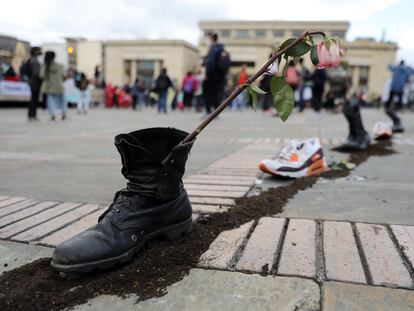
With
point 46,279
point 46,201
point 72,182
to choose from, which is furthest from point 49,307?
point 72,182

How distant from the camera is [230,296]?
4.52ft

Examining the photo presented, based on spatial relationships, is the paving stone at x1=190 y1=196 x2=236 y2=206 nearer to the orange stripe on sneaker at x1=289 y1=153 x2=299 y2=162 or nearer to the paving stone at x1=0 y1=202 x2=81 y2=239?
the paving stone at x1=0 y1=202 x2=81 y2=239

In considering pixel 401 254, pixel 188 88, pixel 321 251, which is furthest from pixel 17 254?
pixel 188 88

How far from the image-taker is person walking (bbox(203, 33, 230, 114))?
994 centimetres

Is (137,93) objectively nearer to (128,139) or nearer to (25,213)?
(25,213)

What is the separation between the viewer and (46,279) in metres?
1.51

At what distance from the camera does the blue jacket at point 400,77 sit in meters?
10.6

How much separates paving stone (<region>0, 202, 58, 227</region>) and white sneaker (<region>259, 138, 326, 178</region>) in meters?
1.53

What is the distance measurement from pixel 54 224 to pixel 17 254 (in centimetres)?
39

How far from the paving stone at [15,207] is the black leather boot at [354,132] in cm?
344

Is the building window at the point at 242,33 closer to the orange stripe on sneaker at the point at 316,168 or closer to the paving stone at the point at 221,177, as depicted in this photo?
the orange stripe on sneaker at the point at 316,168

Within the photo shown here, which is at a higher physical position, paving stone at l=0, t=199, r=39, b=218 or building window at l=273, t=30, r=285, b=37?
building window at l=273, t=30, r=285, b=37

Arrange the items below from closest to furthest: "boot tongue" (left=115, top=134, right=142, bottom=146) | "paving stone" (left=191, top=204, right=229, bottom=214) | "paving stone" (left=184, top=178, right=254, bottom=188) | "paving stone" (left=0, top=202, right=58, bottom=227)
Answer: "boot tongue" (left=115, top=134, right=142, bottom=146)
"paving stone" (left=0, top=202, right=58, bottom=227)
"paving stone" (left=191, top=204, right=229, bottom=214)
"paving stone" (left=184, top=178, right=254, bottom=188)

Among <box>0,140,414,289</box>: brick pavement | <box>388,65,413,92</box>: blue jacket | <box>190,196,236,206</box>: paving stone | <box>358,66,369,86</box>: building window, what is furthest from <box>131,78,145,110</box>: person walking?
<box>358,66,369,86</box>: building window
